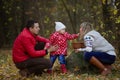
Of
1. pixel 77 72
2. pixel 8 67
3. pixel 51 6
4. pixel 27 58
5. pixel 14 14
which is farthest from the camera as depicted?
pixel 51 6

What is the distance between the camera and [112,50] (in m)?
9.93

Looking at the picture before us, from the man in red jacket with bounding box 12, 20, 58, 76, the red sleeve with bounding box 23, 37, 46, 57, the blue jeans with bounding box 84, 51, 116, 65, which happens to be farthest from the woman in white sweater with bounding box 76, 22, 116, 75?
the red sleeve with bounding box 23, 37, 46, 57

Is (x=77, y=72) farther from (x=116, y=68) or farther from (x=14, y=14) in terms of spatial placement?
(x=14, y=14)

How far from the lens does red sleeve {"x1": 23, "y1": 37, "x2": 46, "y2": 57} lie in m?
9.36

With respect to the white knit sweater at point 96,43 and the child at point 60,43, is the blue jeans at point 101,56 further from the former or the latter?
the child at point 60,43

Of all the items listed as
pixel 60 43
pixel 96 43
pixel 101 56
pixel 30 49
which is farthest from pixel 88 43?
pixel 30 49

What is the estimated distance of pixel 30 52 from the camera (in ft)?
30.8

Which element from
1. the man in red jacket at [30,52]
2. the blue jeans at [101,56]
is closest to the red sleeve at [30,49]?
the man in red jacket at [30,52]

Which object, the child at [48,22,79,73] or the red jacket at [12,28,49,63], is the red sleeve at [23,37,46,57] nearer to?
the red jacket at [12,28,49,63]

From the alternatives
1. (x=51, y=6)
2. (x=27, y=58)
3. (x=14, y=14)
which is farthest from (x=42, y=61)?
(x=51, y=6)

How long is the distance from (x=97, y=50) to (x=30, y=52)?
5.36 feet

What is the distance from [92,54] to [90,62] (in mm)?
255

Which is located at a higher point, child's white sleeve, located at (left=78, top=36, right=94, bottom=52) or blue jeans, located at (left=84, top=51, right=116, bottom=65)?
child's white sleeve, located at (left=78, top=36, right=94, bottom=52)

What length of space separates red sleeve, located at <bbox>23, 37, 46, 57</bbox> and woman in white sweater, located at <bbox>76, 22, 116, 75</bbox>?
98 centimetres
